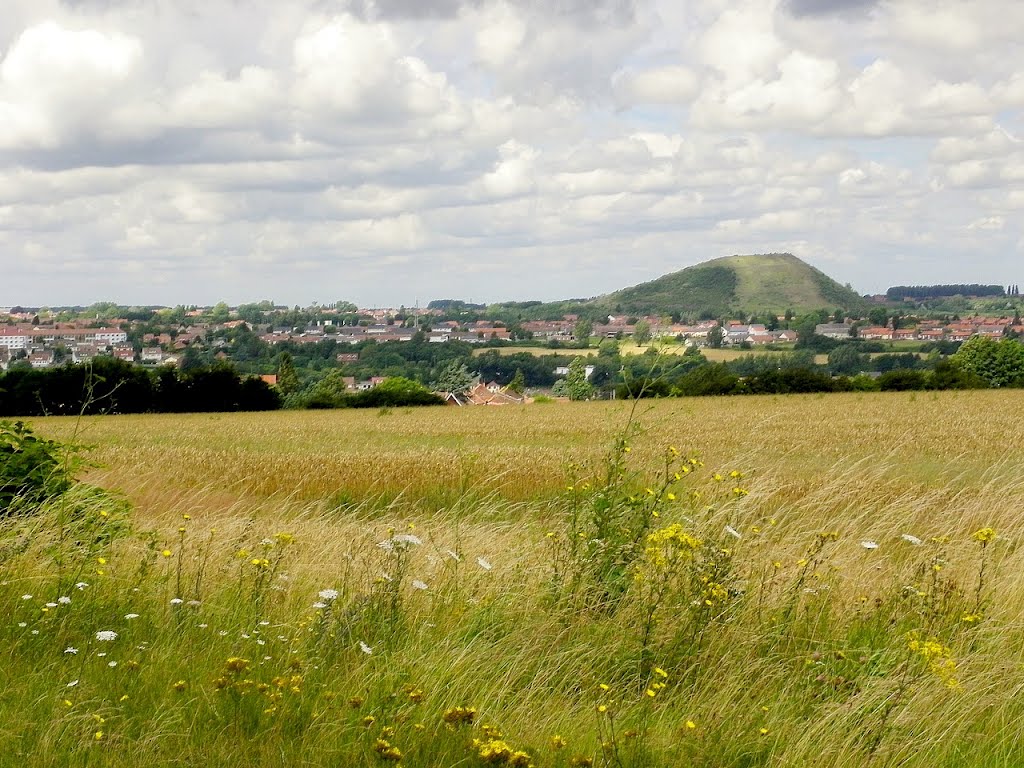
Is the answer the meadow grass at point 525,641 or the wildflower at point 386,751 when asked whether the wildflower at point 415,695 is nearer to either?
the meadow grass at point 525,641

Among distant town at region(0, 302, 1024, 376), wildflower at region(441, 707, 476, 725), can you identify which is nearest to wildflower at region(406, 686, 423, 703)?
wildflower at region(441, 707, 476, 725)

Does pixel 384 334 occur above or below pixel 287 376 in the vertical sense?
above

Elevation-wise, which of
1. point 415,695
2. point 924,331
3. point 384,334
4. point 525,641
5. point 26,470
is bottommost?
point 924,331

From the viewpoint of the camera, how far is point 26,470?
852cm

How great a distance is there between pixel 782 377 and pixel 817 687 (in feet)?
185

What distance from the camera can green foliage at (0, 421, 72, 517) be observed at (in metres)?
8.27

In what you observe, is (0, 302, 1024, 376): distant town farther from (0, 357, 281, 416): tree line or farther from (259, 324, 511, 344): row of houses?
(0, 357, 281, 416): tree line

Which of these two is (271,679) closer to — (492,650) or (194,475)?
(492,650)

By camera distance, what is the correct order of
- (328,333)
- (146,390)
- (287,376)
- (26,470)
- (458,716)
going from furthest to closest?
(328,333) → (287,376) → (146,390) → (26,470) → (458,716)

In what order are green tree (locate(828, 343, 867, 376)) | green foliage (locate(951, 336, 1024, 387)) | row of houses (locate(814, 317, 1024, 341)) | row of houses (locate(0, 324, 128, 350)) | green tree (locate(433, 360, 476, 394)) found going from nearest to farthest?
green foliage (locate(951, 336, 1024, 387))
green tree (locate(433, 360, 476, 394))
green tree (locate(828, 343, 867, 376))
row of houses (locate(0, 324, 128, 350))
row of houses (locate(814, 317, 1024, 341))

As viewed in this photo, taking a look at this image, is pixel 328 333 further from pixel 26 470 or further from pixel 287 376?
pixel 26 470

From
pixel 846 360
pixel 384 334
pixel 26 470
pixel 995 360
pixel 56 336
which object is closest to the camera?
pixel 26 470

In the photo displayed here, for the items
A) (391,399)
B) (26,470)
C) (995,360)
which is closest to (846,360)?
(995,360)

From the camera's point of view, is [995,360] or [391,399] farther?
[995,360]
